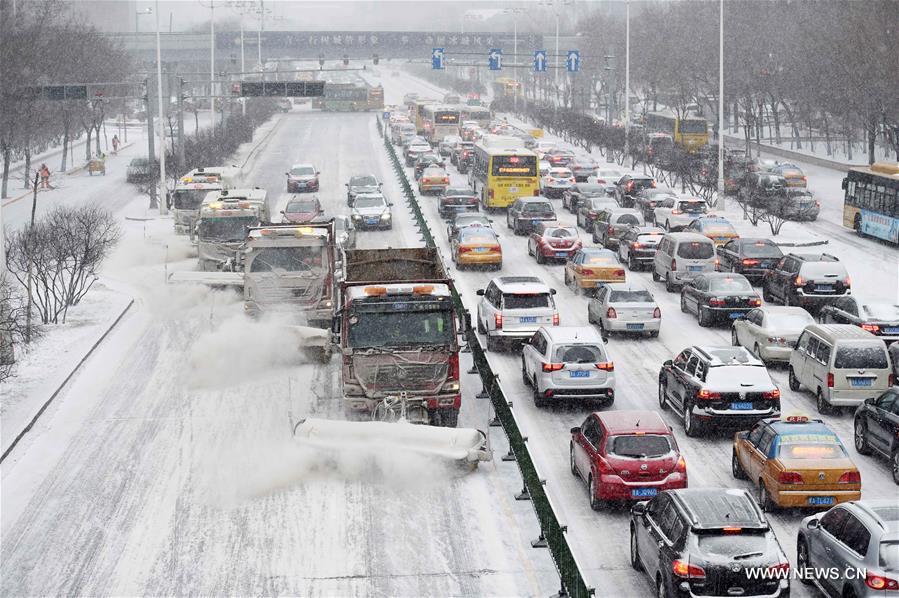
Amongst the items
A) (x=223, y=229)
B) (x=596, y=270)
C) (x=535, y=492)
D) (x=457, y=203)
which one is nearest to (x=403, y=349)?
(x=535, y=492)

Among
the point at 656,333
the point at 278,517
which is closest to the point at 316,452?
the point at 278,517

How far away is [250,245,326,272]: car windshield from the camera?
1236 inches

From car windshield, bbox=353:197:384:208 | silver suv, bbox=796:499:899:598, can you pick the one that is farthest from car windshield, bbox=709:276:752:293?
car windshield, bbox=353:197:384:208

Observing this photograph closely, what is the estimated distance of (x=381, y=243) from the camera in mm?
50062

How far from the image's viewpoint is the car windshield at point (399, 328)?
77.8 ft

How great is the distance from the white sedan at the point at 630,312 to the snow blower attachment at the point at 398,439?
10664 mm

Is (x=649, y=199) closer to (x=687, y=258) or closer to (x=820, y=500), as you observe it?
(x=687, y=258)

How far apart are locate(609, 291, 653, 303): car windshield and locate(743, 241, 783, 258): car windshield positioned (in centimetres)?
774

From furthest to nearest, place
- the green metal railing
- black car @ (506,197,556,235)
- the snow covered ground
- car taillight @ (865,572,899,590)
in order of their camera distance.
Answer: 1. black car @ (506,197,556,235)
2. the snow covered ground
3. the green metal railing
4. car taillight @ (865,572,899,590)

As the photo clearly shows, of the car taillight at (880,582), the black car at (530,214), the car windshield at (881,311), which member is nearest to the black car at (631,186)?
the black car at (530,214)

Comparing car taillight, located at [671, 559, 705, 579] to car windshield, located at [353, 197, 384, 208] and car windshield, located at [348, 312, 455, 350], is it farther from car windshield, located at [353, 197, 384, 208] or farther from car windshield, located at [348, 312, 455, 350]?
car windshield, located at [353, 197, 384, 208]

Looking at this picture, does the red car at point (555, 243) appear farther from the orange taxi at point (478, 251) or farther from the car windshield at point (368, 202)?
the car windshield at point (368, 202)

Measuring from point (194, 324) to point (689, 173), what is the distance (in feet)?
108

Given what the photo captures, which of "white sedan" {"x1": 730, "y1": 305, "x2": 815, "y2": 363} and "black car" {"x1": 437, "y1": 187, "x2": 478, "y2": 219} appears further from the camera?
"black car" {"x1": 437, "y1": 187, "x2": 478, "y2": 219}
